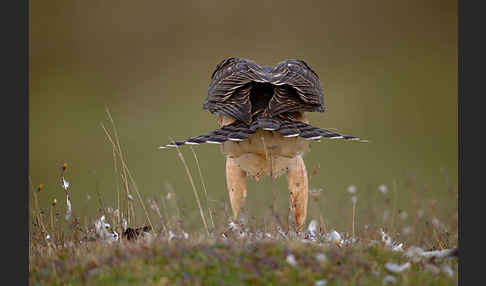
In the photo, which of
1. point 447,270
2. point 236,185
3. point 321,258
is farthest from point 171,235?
point 447,270

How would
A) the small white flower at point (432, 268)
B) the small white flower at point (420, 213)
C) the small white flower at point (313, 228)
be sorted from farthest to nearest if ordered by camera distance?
the small white flower at point (420, 213) < the small white flower at point (313, 228) < the small white flower at point (432, 268)

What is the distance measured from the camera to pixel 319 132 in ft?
23.5

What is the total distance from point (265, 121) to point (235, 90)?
32.4 inches

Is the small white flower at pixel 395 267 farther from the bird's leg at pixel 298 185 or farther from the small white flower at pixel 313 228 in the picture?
the bird's leg at pixel 298 185

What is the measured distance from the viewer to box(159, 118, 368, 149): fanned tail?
22.9 feet

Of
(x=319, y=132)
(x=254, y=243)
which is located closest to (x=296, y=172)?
(x=319, y=132)

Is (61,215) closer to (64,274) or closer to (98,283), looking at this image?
(64,274)

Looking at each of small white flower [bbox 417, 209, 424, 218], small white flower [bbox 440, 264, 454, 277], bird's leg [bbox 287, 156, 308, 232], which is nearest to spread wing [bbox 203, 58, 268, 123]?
bird's leg [bbox 287, 156, 308, 232]

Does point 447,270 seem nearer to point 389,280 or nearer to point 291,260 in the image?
point 389,280

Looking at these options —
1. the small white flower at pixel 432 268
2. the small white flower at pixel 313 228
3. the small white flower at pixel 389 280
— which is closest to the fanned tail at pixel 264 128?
the small white flower at pixel 313 228

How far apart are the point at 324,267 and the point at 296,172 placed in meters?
3.15

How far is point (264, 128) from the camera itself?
700cm

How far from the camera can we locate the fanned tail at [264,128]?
22.9ft

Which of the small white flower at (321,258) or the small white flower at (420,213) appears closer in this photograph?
the small white flower at (321,258)
